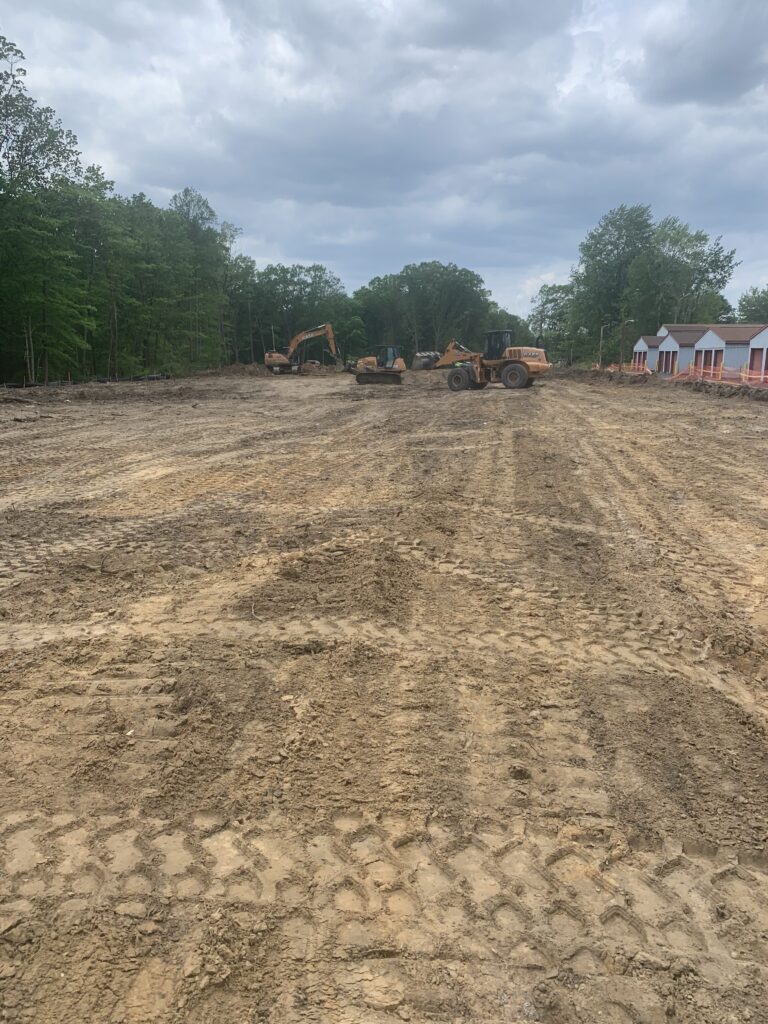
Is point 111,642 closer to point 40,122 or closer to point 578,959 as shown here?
point 578,959

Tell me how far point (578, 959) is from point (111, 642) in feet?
11.8

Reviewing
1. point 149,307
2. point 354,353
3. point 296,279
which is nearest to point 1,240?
point 149,307

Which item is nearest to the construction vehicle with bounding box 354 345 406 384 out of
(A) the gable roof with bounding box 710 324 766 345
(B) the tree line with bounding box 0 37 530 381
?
(B) the tree line with bounding box 0 37 530 381

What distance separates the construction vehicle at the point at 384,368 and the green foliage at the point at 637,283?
4246cm

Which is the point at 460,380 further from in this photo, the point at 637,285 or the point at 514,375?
the point at 637,285

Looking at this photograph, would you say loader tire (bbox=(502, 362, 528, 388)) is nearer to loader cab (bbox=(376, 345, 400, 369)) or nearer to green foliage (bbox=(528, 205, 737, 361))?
loader cab (bbox=(376, 345, 400, 369))

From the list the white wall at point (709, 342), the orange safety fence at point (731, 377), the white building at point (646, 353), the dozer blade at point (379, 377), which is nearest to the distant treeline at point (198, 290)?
the white building at point (646, 353)

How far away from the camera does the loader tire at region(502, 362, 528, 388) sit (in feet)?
89.3

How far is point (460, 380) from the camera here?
28.7m

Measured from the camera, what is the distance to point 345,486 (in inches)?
376

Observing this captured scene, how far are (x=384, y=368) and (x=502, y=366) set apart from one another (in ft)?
29.7

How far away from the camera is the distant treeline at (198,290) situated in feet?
95.3

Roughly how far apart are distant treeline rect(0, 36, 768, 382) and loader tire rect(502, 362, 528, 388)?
19.7 m

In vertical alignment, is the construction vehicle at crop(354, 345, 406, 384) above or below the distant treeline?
below
